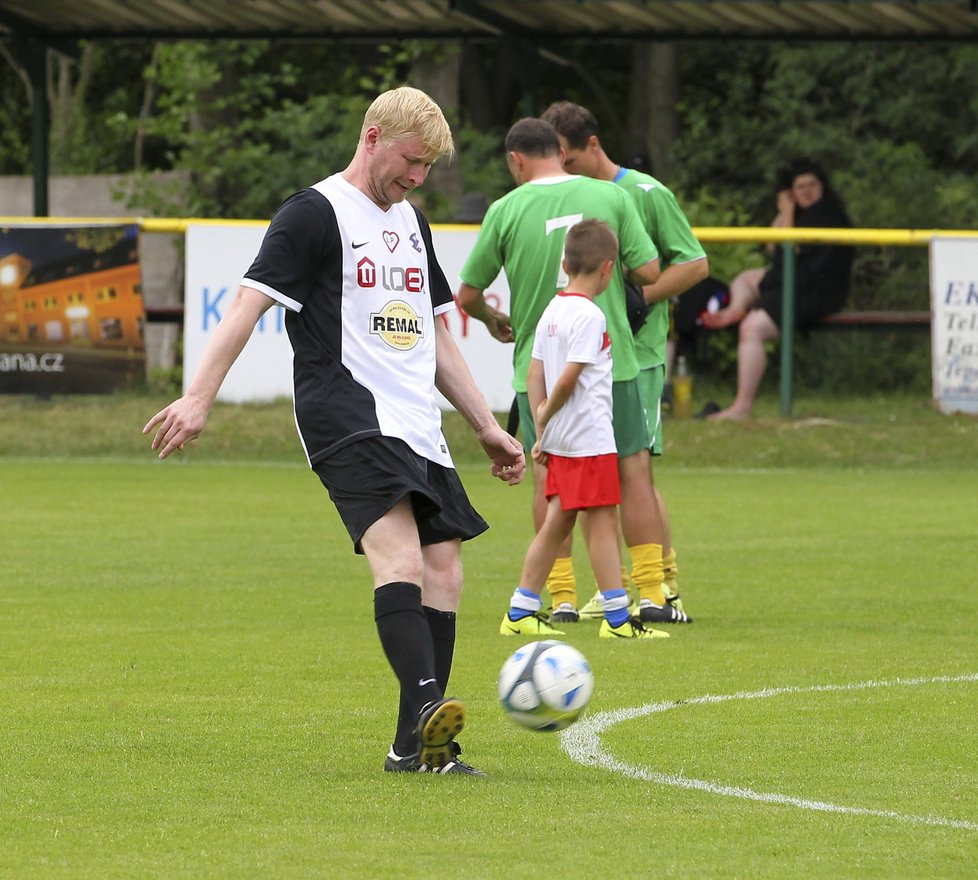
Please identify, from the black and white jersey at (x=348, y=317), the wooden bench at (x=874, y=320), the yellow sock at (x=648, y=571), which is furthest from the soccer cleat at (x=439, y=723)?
the wooden bench at (x=874, y=320)

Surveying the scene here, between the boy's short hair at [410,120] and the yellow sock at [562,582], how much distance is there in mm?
3695

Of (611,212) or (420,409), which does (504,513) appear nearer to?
(611,212)

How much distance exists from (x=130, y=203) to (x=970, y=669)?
55.5 feet

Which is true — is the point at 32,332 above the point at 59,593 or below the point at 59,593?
above

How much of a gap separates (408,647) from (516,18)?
1481 cm

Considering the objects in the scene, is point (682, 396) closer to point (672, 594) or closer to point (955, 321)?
point (955, 321)

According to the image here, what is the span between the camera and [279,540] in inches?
449

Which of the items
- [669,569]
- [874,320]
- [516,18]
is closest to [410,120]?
[669,569]

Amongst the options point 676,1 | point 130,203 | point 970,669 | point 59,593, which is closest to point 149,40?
point 130,203

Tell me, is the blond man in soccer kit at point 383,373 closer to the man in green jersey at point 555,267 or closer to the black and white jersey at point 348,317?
the black and white jersey at point 348,317

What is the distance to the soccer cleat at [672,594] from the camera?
8.66m

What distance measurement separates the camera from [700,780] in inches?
207

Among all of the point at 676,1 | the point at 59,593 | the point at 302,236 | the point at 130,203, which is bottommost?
the point at 59,593

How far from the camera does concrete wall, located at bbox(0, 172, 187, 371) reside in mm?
17688
